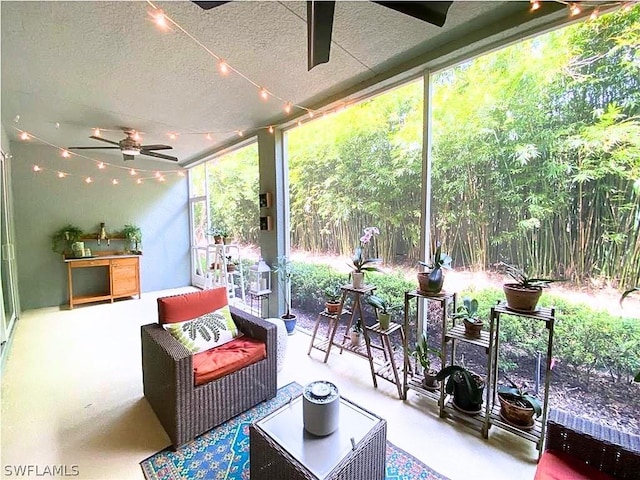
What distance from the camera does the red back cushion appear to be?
2.17 meters

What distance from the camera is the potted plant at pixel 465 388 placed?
1.96 meters

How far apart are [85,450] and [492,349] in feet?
8.46

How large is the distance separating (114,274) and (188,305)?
3555mm

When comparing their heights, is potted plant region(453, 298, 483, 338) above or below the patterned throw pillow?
above

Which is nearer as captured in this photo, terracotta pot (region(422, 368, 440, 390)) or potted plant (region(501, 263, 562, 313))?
potted plant (region(501, 263, 562, 313))

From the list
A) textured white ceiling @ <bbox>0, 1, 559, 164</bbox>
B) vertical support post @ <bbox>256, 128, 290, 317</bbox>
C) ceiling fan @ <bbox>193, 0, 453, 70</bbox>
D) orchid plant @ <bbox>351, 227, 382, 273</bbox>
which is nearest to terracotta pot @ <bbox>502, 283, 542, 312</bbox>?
orchid plant @ <bbox>351, 227, 382, 273</bbox>

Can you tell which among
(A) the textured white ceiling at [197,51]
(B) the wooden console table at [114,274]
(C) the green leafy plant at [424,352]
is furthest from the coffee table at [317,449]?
(B) the wooden console table at [114,274]

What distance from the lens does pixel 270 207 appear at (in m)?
3.72

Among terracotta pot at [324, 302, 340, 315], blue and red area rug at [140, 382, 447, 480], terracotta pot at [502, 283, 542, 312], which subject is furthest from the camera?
terracotta pot at [324, 302, 340, 315]

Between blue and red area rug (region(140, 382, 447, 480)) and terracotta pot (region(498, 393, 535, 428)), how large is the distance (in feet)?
1.97

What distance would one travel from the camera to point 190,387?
179 cm

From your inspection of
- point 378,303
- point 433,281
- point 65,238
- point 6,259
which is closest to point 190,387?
point 378,303

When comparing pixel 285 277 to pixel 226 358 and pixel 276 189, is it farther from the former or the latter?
pixel 226 358

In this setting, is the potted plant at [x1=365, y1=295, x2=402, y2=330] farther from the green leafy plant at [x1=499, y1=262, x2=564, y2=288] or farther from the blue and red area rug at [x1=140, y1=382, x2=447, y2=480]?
the green leafy plant at [x1=499, y1=262, x2=564, y2=288]
